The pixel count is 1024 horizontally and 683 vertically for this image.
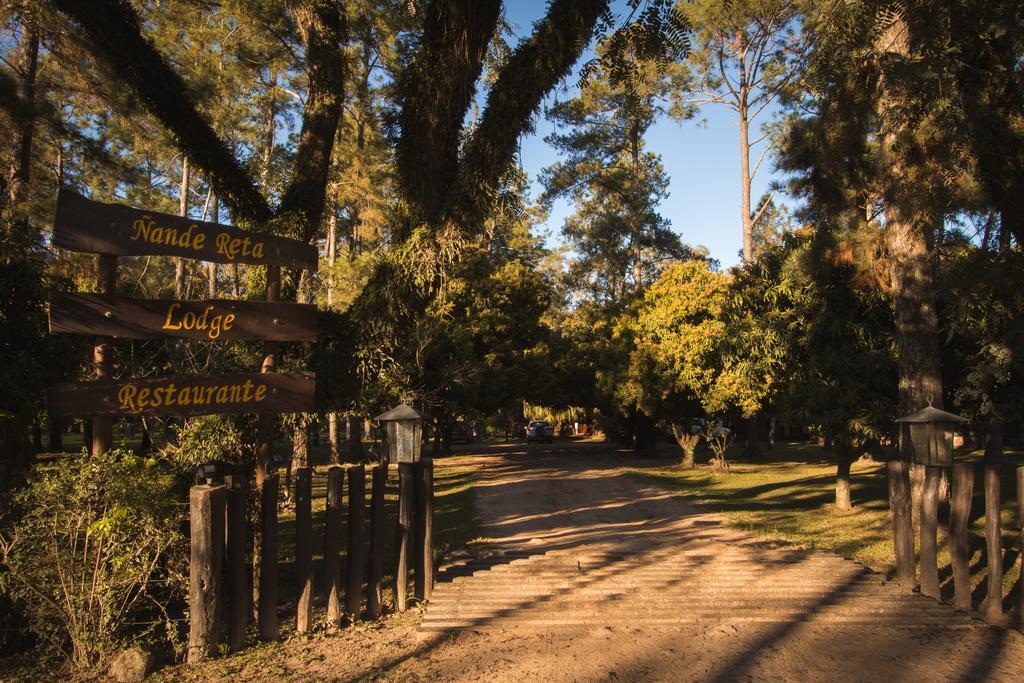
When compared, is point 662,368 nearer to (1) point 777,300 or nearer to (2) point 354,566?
(1) point 777,300

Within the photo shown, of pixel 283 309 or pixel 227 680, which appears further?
pixel 283 309

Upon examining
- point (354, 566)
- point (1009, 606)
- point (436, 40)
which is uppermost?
point (436, 40)

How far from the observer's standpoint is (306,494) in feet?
20.7

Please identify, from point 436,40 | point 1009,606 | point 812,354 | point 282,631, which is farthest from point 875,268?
point 282,631

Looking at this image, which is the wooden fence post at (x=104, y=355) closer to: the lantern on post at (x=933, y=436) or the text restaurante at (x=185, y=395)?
the text restaurante at (x=185, y=395)

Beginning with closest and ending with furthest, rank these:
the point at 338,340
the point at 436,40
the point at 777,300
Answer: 1. the point at 436,40
2. the point at 338,340
3. the point at 777,300

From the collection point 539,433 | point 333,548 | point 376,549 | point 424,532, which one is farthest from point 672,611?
point 539,433

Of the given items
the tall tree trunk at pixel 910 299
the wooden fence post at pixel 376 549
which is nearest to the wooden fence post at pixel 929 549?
the tall tree trunk at pixel 910 299

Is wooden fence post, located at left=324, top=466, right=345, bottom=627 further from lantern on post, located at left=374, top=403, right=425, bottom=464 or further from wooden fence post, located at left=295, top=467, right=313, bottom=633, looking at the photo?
lantern on post, located at left=374, top=403, right=425, bottom=464

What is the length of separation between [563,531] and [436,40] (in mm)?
7072

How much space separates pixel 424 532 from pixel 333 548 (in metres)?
0.99

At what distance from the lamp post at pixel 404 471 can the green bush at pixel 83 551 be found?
2.05m

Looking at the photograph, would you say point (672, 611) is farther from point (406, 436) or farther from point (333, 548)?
point (406, 436)

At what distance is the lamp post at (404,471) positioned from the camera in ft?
22.4
